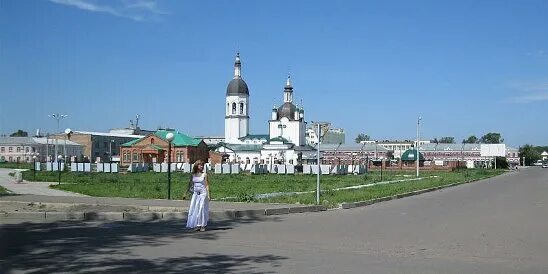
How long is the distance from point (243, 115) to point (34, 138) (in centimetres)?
5525

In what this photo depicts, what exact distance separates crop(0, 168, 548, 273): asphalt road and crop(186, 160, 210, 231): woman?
0.30 m

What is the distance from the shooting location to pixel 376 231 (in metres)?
13.7

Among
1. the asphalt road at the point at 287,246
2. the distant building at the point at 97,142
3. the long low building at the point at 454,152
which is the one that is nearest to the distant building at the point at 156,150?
the distant building at the point at 97,142

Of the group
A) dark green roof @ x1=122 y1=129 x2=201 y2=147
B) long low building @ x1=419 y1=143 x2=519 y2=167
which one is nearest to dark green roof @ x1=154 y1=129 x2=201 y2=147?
dark green roof @ x1=122 y1=129 x2=201 y2=147

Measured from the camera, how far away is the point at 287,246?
35.6 ft

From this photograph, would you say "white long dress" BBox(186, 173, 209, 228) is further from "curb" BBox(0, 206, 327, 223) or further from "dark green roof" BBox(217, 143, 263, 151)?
"dark green roof" BBox(217, 143, 263, 151)

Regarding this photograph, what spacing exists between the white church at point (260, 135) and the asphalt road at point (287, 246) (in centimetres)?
9885

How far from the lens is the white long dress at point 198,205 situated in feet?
43.2

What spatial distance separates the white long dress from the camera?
13.2 metres

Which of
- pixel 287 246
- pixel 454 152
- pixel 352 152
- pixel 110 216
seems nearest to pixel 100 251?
pixel 287 246

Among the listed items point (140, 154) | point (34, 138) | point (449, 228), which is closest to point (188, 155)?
point (140, 154)

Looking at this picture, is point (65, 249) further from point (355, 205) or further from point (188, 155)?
point (188, 155)

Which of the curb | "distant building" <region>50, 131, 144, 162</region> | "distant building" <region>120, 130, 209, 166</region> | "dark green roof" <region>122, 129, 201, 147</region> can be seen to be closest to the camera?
the curb

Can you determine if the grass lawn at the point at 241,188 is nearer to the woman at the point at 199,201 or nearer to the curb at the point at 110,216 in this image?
the curb at the point at 110,216
